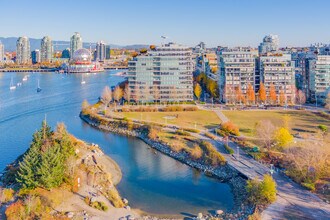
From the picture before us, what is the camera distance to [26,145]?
21391 mm

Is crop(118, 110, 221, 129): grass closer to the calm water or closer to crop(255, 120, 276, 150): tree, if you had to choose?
Result: the calm water

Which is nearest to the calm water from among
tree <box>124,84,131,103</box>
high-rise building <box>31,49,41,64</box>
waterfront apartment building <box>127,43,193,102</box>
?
tree <box>124,84,131,103</box>

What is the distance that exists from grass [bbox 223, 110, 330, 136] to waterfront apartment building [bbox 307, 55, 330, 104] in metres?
5.37

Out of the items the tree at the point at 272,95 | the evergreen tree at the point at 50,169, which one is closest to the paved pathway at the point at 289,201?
the evergreen tree at the point at 50,169

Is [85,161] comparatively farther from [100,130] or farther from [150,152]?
[100,130]

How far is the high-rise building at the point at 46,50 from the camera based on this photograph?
105250 millimetres

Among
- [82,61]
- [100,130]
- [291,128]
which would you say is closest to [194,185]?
[291,128]

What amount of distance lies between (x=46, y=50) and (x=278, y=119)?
92.9m

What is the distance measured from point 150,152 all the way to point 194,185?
5375 mm

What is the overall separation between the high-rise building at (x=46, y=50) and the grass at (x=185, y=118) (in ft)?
277

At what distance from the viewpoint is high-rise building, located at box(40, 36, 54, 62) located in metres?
105

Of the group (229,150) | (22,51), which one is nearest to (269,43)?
(229,150)

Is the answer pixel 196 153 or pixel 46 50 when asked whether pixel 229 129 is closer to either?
pixel 196 153

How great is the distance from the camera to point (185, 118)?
27.0m
